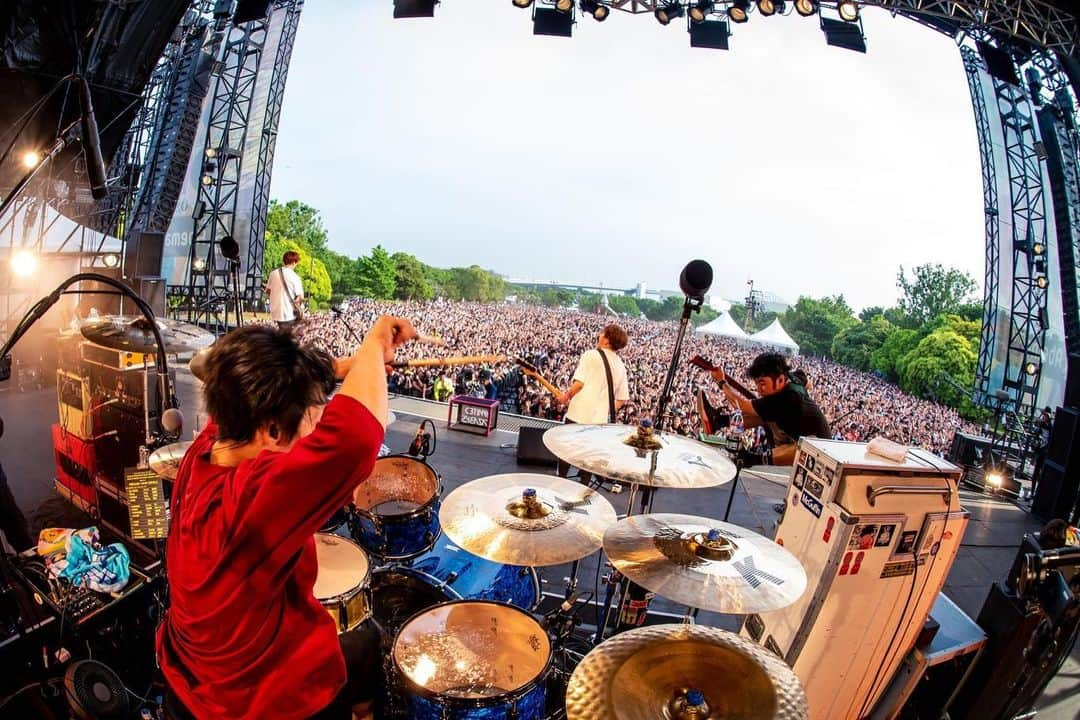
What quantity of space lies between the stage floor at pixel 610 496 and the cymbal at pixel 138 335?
29.3 inches

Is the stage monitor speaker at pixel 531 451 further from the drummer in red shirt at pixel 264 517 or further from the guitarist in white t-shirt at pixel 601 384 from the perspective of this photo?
the drummer in red shirt at pixel 264 517

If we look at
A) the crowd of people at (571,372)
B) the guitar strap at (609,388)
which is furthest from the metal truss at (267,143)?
the guitar strap at (609,388)

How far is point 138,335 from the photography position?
258cm


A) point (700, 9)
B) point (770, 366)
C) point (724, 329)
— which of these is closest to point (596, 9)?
point (700, 9)

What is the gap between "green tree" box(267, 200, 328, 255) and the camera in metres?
26.2

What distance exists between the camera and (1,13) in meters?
4.23

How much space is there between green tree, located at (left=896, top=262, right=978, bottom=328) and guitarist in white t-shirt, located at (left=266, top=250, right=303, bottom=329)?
2859 cm

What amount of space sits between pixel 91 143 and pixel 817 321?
26.3 meters

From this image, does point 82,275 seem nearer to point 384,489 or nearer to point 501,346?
point 384,489

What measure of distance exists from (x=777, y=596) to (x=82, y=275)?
8.38 ft

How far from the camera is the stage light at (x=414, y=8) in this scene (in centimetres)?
614

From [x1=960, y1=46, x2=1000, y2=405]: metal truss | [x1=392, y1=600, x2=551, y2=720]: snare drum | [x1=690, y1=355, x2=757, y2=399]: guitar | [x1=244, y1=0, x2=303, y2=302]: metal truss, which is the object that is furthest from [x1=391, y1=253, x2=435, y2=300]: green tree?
[x1=392, y1=600, x2=551, y2=720]: snare drum

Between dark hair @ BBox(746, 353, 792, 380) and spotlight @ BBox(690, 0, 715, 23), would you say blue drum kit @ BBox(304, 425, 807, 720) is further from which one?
spotlight @ BBox(690, 0, 715, 23)

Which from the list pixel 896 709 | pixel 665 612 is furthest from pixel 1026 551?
pixel 665 612
